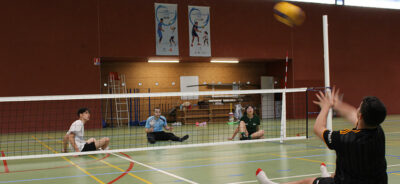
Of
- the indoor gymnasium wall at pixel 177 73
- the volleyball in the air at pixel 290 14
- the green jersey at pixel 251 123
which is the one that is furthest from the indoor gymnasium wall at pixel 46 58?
the volleyball in the air at pixel 290 14

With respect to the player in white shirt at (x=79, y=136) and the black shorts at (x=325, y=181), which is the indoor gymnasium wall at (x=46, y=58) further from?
the black shorts at (x=325, y=181)

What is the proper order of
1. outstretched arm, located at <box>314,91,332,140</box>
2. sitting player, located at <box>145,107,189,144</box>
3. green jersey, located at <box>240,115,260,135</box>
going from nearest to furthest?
1. outstretched arm, located at <box>314,91,332,140</box>
2. green jersey, located at <box>240,115,260,135</box>
3. sitting player, located at <box>145,107,189,144</box>

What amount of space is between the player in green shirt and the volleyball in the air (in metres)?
2.61

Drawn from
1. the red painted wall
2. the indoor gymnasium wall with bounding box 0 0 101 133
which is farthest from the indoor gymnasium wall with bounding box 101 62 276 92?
the indoor gymnasium wall with bounding box 0 0 101 133

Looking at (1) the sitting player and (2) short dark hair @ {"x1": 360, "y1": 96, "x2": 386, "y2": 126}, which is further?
(1) the sitting player

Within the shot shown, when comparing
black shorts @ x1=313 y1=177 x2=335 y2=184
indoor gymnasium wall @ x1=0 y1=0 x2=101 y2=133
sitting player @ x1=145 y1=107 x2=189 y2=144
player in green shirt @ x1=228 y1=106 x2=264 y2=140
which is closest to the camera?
black shorts @ x1=313 y1=177 x2=335 y2=184

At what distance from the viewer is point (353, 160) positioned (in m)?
2.90

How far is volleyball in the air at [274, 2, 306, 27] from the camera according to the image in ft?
26.4

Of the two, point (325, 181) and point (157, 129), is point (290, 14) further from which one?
point (325, 181)

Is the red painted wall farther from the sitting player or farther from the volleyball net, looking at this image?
the sitting player

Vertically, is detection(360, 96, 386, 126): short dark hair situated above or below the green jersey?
above

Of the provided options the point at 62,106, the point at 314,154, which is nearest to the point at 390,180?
the point at 314,154

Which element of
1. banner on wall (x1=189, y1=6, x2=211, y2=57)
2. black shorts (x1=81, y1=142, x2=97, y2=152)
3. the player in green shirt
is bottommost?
black shorts (x1=81, y1=142, x2=97, y2=152)

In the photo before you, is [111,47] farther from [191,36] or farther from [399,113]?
[399,113]
